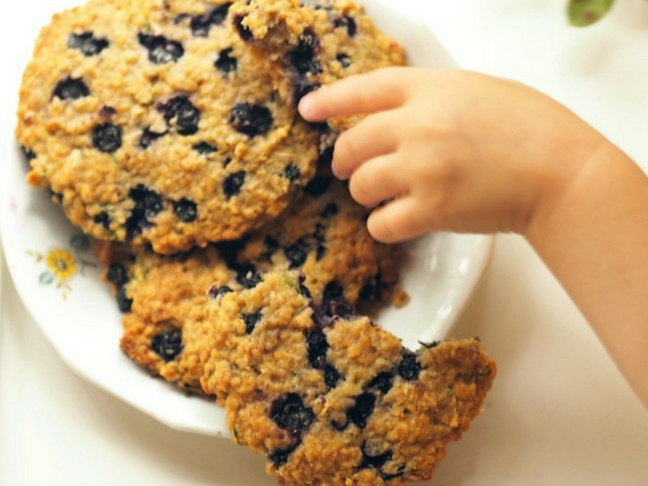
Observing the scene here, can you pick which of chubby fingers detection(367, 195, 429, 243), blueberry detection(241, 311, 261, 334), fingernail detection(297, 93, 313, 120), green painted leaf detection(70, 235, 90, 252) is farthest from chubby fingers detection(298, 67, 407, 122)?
green painted leaf detection(70, 235, 90, 252)

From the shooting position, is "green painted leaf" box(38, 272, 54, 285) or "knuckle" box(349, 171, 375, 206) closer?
"knuckle" box(349, 171, 375, 206)

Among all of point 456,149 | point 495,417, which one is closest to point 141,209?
point 456,149

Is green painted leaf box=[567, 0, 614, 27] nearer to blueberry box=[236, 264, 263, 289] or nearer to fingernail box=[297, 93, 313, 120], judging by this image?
fingernail box=[297, 93, 313, 120]

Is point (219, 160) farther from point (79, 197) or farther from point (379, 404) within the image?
point (379, 404)

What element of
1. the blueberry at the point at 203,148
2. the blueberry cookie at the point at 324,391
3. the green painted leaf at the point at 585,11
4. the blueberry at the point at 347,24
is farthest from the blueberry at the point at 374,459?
the green painted leaf at the point at 585,11

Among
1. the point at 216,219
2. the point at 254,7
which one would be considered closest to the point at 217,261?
the point at 216,219

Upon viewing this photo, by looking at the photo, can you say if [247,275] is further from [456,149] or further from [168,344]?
[456,149]
